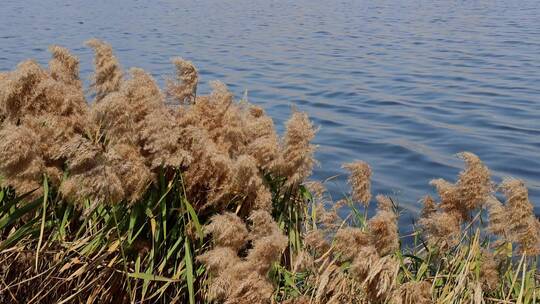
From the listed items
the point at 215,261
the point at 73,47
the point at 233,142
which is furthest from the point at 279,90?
the point at 215,261

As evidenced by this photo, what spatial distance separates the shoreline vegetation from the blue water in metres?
0.69

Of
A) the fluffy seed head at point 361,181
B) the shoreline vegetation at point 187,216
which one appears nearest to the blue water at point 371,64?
the fluffy seed head at point 361,181

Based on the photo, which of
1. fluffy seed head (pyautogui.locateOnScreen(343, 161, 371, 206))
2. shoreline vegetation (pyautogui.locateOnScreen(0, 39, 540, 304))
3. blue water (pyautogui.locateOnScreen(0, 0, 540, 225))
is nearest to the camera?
shoreline vegetation (pyautogui.locateOnScreen(0, 39, 540, 304))

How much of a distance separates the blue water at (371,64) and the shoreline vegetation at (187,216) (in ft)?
2.26

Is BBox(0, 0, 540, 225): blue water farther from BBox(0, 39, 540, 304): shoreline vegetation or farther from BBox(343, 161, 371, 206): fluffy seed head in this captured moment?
BBox(0, 39, 540, 304): shoreline vegetation

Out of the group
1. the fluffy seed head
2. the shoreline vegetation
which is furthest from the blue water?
the shoreline vegetation

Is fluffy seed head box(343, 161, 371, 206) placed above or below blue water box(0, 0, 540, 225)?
above

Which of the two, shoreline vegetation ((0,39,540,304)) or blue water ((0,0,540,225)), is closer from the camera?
shoreline vegetation ((0,39,540,304))

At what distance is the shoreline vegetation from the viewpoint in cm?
378

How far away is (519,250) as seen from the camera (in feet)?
14.1

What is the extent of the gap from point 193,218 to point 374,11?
3261cm

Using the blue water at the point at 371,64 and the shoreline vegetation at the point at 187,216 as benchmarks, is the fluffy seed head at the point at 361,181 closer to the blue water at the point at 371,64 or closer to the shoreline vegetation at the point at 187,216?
the shoreline vegetation at the point at 187,216

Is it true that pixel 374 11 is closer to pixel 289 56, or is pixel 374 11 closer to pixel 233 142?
pixel 289 56

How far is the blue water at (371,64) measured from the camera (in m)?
11.6
